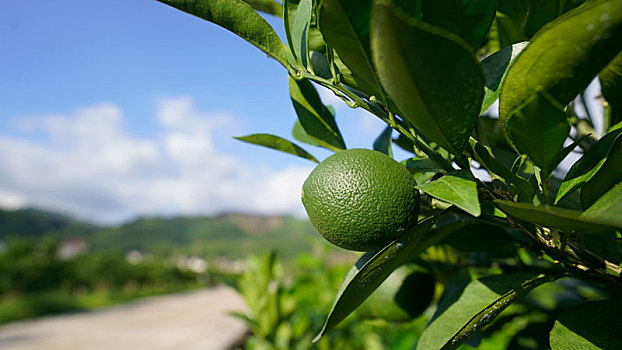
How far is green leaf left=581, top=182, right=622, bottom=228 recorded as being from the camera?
245 millimetres

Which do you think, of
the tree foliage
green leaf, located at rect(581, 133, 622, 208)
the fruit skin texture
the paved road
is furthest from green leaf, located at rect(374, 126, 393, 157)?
the paved road

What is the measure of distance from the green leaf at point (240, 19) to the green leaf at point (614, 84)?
0.35 m

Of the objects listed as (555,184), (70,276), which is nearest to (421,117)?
(555,184)

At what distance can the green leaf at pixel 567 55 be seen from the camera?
10.8 inches

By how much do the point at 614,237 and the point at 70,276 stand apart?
50.3 ft

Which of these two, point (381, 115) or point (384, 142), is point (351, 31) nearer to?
point (381, 115)

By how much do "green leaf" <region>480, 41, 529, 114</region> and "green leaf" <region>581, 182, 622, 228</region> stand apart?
0.13m

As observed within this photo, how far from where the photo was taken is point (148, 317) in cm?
948

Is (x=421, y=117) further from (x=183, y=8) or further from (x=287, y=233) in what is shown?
(x=287, y=233)

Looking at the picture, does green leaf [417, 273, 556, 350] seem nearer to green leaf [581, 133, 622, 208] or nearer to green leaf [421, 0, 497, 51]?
green leaf [581, 133, 622, 208]

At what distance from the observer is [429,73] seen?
0.29 m

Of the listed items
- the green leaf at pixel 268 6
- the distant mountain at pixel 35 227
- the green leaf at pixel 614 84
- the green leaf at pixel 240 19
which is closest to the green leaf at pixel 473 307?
the green leaf at pixel 614 84

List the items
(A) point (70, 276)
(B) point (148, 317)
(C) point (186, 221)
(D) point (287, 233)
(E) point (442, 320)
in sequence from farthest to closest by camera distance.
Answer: (C) point (186, 221) → (D) point (287, 233) → (A) point (70, 276) → (B) point (148, 317) → (E) point (442, 320)

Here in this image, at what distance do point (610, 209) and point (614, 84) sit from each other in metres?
0.28
